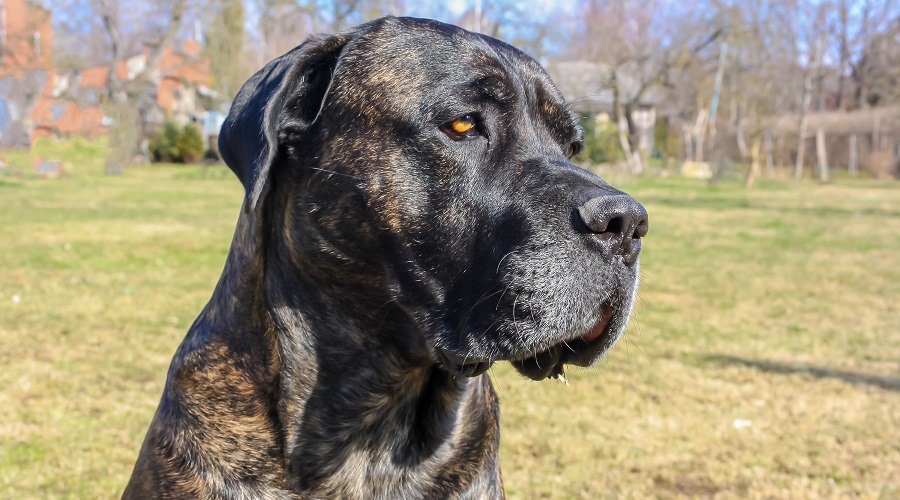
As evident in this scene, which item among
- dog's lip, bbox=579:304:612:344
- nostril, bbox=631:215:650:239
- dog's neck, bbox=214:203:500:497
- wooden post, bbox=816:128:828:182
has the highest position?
nostril, bbox=631:215:650:239

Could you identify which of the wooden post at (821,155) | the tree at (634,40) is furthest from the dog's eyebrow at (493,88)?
the wooden post at (821,155)

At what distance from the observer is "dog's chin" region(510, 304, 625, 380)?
2.13 metres

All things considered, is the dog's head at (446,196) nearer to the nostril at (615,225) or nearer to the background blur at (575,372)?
the nostril at (615,225)

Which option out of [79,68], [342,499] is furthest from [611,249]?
[79,68]

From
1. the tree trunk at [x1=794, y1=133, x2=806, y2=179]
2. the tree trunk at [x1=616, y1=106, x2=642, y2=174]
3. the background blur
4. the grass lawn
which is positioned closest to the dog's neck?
the grass lawn

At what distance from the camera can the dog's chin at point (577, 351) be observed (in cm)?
213

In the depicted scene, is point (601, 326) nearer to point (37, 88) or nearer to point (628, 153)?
point (37, 88)

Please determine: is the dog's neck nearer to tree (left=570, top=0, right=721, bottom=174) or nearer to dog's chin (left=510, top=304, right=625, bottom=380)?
dog's chin (left=510, top=304, right=625, bottom=380)

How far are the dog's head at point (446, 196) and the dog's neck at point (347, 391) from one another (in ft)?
0.28

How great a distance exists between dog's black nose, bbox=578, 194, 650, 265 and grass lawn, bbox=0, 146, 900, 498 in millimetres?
587

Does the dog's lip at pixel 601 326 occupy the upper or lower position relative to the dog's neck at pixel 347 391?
upper

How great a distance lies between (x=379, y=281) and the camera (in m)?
2.29

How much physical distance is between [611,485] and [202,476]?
2.25 m

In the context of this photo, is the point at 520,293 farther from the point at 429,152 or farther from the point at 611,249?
the point at 429,152
